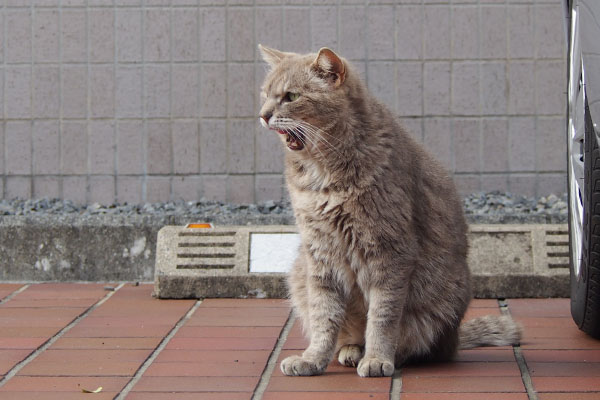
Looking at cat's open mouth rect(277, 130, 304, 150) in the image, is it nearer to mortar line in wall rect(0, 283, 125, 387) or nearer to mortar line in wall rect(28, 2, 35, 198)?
mortar line in wall rect(0, 283, 125, 387)

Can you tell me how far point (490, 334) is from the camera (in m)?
3.56

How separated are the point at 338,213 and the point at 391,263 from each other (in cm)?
25

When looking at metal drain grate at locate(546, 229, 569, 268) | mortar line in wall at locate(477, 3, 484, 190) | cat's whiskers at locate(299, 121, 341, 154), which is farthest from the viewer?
mortar line in wall at locate(477, 3, 484, 190)

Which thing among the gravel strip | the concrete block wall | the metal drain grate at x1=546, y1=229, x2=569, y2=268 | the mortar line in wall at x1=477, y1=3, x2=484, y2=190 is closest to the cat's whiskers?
the metal drain grate at x1=546, y1=229, x2=569, y2=268

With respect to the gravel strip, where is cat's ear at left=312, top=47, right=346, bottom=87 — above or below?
above

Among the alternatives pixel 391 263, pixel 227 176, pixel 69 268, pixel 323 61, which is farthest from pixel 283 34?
pixel 391 263

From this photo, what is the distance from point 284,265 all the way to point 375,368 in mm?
1448

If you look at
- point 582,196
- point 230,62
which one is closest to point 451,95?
point 230,62

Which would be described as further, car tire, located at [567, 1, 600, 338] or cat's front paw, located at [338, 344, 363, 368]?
cat's front paw, located at [338, 344, 363, 368]

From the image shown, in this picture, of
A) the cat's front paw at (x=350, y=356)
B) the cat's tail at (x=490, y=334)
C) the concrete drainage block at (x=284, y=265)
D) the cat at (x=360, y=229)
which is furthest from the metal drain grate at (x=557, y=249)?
the cat's front paw at (x=350, y=356)

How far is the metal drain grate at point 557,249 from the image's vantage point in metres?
4.39

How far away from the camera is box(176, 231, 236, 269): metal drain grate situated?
4.49m

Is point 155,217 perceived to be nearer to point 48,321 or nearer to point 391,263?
point 48,321

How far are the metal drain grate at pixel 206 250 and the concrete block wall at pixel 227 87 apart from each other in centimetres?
122
